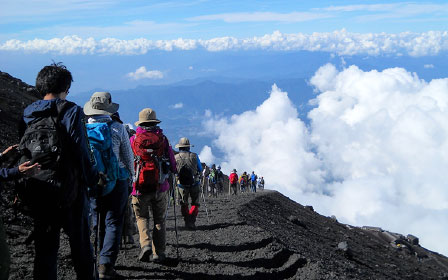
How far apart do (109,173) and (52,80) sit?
1.71 metres

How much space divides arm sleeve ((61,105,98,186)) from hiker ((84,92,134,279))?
120 centimetres

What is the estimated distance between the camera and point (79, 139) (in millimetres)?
4586

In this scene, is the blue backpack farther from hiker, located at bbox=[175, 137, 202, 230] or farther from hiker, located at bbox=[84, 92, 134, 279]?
hiker, located at bbox=[175, 137, 202, 230]

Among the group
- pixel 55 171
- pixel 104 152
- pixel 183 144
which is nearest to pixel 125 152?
pixel 104 152

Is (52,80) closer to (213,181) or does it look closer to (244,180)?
(213,181)

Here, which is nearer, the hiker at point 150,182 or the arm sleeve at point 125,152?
the arm sleeve at point 125,152

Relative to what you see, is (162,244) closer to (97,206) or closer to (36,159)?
(97,206)

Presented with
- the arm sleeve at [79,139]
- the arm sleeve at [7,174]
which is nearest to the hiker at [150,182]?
the arm sleeve at [79,139]

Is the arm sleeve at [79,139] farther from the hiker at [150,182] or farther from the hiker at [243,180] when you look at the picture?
the hiker at [243,180]

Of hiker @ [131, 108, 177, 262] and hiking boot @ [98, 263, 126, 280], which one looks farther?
hiker @ [131, 108, 177, 262]

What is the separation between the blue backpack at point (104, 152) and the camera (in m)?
5.95

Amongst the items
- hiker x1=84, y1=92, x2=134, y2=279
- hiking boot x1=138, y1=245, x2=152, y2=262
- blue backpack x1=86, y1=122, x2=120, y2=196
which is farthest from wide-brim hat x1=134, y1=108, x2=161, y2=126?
hiking boot x1=138, y1=245, x2=152, y2=262

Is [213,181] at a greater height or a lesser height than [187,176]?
greater

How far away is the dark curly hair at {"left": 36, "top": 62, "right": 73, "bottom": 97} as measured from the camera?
4.70m
